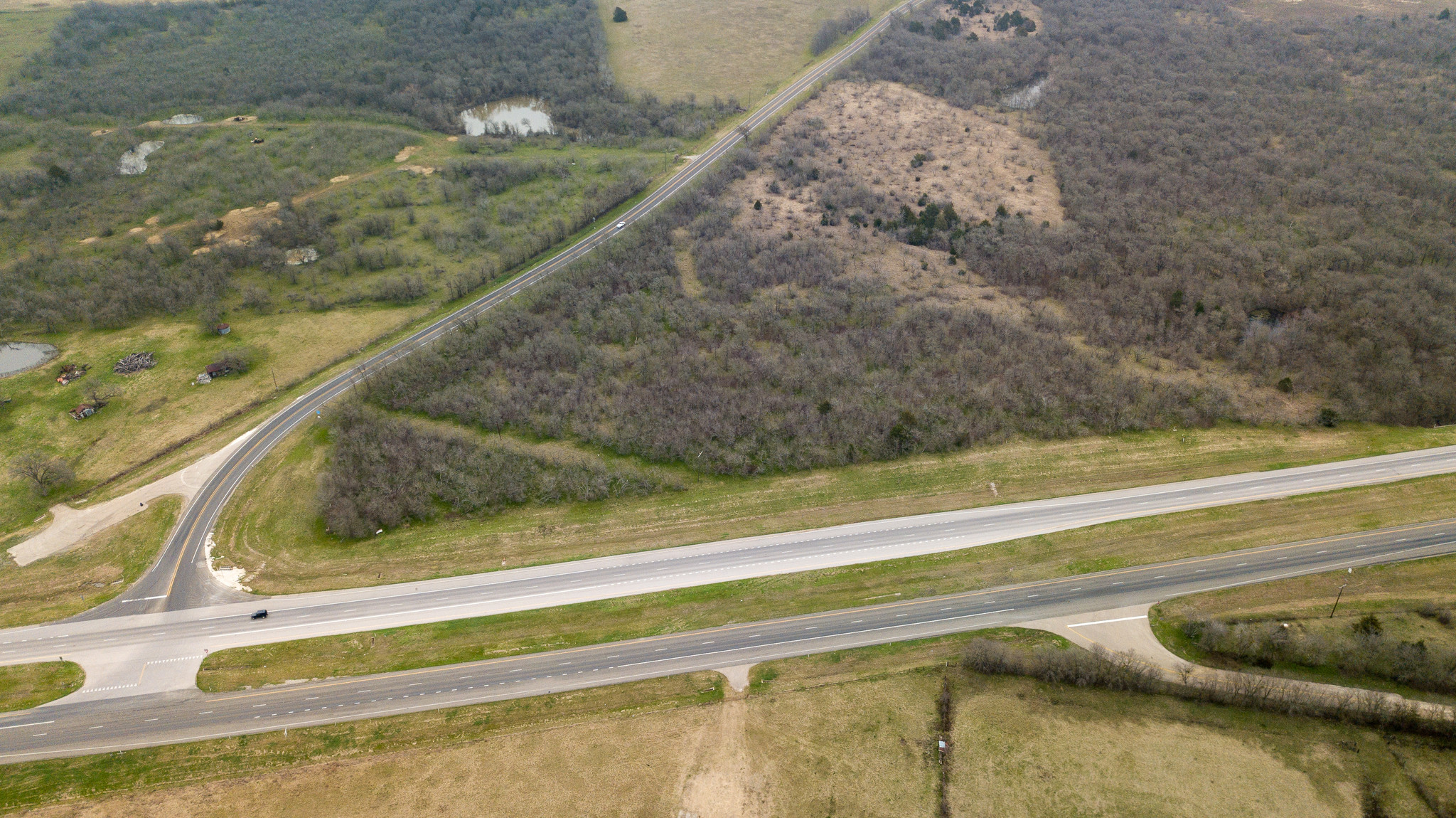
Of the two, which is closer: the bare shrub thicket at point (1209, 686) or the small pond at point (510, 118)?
the bare shrub thicket at point (1209, 686)

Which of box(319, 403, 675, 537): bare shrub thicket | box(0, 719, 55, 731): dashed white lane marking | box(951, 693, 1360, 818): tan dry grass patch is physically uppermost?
box(319, 403, 675, 537): bare shrub thicket

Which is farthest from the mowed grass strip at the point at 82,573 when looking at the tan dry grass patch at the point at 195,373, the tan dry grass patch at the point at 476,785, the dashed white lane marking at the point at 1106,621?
the dashed white lane marking at the point at 1106,621

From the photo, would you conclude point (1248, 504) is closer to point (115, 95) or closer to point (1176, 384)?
point (1176, 384)

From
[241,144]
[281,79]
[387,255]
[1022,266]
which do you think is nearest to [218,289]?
[387,255]

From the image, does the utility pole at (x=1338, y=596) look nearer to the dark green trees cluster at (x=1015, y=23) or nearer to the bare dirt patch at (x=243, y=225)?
the bare dirt patch at (x=243, y=225)

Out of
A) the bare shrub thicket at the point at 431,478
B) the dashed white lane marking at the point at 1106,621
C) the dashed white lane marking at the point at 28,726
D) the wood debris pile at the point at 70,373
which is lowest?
the dashed white lane marking at the point at 1106,621

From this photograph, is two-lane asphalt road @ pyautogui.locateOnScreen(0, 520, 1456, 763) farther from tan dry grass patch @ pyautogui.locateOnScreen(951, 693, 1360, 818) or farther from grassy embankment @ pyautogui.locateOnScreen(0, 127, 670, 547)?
grassy embankment @ pyautogui.locateOnScreen(0, 127, 670, 547)

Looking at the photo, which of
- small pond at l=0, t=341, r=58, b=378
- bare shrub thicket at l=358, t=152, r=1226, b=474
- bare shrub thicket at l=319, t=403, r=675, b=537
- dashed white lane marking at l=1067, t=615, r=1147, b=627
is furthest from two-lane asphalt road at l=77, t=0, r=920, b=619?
dashed white lane marking at l=1067, t=615, r=1147, b=627
